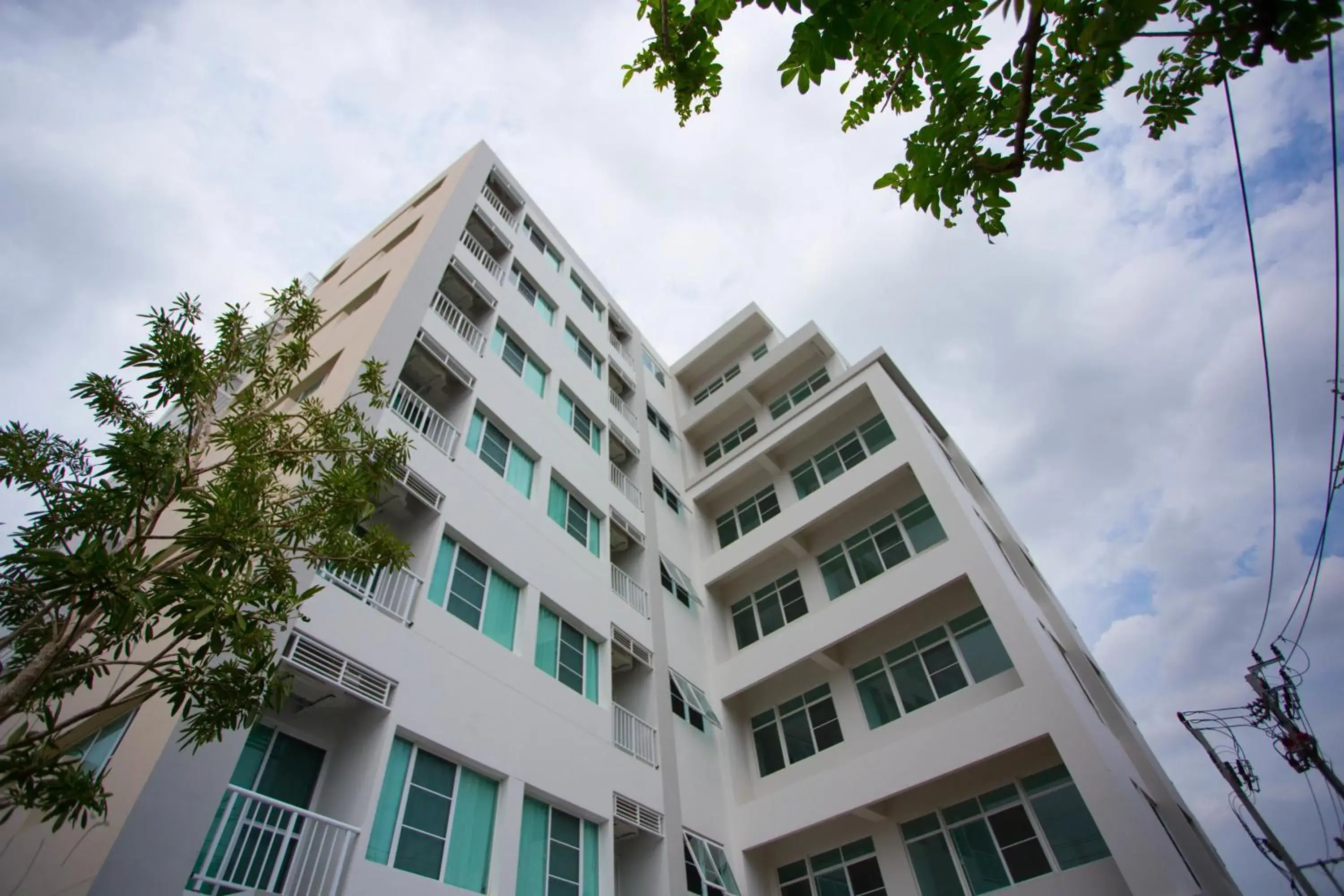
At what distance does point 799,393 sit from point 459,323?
Result: 1171cm

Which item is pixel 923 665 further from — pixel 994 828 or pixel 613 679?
pixel 613 679

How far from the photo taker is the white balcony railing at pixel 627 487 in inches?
716

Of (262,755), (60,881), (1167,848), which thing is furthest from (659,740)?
(60,881)

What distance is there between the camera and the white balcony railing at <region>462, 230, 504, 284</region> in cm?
1748

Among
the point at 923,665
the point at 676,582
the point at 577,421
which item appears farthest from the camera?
the point at 577,421

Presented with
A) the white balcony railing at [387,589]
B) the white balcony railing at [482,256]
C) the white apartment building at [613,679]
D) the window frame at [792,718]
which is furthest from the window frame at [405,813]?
the white balcony railing at [482,256]

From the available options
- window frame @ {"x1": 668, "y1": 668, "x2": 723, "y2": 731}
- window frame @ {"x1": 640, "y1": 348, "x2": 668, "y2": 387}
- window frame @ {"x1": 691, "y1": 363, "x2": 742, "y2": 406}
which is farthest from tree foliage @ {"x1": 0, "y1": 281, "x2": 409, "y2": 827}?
window frame @ {"x1": 691, "y1": 363, "x2": 742, "y2": 406}

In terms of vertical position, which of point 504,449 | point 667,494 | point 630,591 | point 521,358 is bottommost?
point 630,591

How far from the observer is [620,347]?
2402 cm

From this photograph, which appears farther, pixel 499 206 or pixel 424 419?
pixel 499 206

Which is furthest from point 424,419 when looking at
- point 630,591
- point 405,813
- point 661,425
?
point 661,425

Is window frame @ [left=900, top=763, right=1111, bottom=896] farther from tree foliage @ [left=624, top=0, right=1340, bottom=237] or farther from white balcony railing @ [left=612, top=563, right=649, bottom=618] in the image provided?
tree foliage @ [left=624, top=0, right=1340, bottom=237]

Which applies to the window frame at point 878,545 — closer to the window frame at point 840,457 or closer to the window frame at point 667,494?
the window frame at point 840,457

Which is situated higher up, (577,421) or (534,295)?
(534,295)
